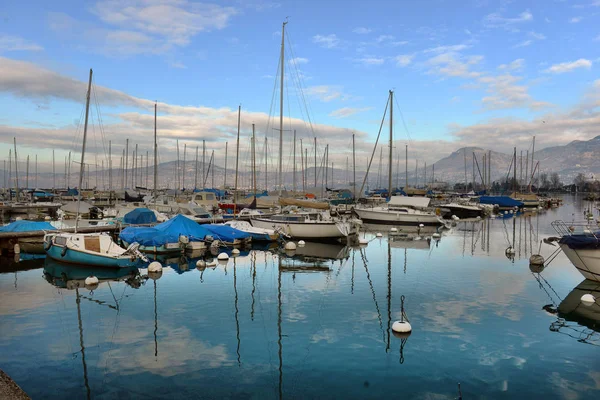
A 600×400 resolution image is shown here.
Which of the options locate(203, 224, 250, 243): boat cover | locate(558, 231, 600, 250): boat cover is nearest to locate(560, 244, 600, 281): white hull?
locate(558, 231, 600, 250): boat cover

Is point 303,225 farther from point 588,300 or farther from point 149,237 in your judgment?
point 588,300

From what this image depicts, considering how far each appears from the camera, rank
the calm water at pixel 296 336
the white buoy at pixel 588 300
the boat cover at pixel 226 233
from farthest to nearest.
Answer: the boat cover at pixel 226 233
the white buoy at pixel 588 300
the calm water at pixel 296 336

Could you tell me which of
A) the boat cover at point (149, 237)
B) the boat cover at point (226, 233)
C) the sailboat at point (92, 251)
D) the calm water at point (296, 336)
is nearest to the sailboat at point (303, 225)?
the boat cover at point (226, 233)

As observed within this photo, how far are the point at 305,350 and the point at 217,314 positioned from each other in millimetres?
5148

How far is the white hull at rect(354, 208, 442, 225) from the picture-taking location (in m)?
55.6

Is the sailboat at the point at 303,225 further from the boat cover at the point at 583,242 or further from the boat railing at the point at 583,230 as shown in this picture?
the boat cover at the point at 583,242

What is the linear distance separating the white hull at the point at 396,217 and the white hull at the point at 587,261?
32.4m

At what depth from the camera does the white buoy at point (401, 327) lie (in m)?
14.8

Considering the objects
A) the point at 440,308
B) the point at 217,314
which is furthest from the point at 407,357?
the point at 217,314

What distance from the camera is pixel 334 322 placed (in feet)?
53.7

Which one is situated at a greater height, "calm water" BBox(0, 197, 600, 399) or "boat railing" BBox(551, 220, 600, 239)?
"boat railing" BBox(551, 220, 600, 239)

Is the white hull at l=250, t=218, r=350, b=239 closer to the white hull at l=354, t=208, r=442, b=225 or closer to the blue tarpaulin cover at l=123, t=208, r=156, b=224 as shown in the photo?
the blue tarpaulin cover at l=123, t=208, r=156, b=224

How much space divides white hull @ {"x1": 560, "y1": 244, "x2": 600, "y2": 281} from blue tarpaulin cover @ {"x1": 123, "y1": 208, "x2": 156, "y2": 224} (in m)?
34.9

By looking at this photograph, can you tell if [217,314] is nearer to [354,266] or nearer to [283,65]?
[354,266]
